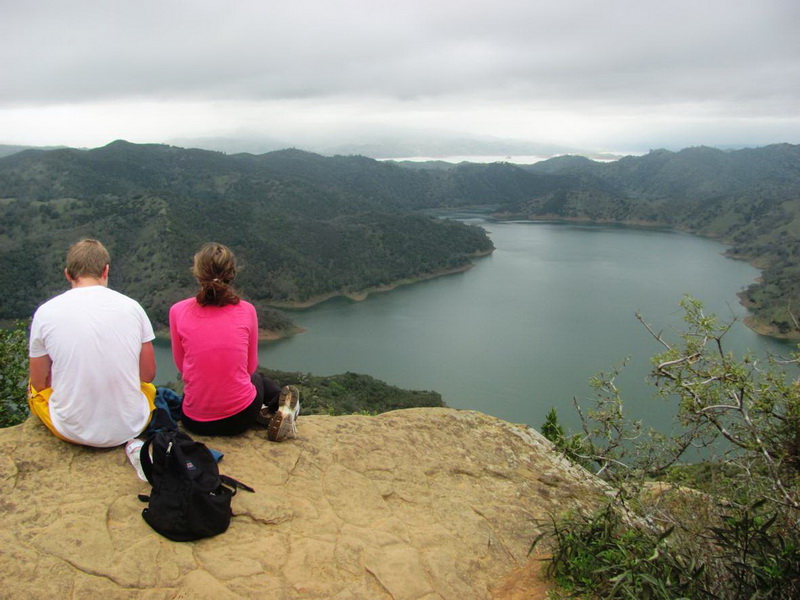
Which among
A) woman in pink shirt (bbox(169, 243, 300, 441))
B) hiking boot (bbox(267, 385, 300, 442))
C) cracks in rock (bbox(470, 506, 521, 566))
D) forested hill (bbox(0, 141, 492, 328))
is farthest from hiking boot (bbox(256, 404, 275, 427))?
forested hill (bbox(0, 141, 492, 328))

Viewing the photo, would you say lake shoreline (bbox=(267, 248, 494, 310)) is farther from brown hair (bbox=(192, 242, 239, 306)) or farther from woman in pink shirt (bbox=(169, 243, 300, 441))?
brown hair (bbox=(192, 242, 239, 306))

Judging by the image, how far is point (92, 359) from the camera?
272 cm

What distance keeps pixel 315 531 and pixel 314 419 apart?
147 cm

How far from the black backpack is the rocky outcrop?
7cm

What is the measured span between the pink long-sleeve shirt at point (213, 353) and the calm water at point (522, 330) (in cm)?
1683

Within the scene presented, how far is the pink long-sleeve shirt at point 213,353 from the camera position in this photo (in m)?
3.17

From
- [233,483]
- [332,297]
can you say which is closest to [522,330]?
[332,297]

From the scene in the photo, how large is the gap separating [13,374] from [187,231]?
53.8 m

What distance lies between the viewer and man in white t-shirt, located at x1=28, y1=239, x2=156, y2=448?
2721 millimetres

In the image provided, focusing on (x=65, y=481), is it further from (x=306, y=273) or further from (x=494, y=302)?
(x=306, y=273)

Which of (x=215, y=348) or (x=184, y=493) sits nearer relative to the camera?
(x=184, y=493)

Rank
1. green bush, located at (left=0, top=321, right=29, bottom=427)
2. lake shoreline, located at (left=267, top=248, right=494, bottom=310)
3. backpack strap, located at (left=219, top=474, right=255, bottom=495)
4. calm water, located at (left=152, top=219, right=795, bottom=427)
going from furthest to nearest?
lake shoreline, located at (left=267, top=248, right=494, bottom=310) < calm water, located at (left=152, top=219, right=795, bottom=427) < green bush, located at (left=0, top=321, right=29, bottom=427) < backpack strap, located at (left=219, top=474, right=255, bottom=495)

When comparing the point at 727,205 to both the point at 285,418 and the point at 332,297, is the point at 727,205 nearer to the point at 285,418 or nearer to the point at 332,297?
the point at 332,297

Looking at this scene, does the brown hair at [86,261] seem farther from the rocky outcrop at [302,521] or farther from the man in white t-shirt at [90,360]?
the rocky outcrop at [302,521]
